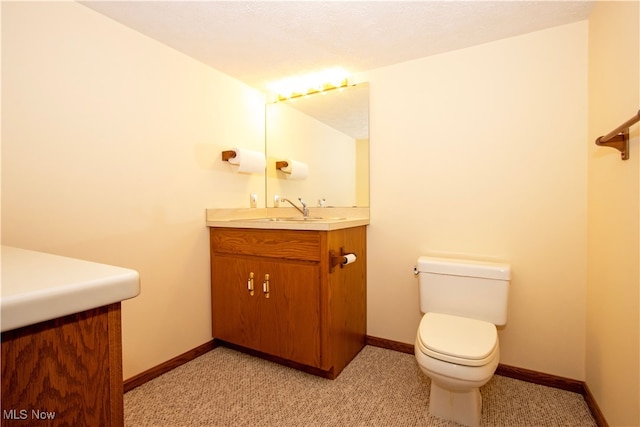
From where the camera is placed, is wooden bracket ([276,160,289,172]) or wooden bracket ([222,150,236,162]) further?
wooden bracket ([276,160,289,172])

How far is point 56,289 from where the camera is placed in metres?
0.48

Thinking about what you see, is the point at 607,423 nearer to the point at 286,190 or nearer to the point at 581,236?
the point at 581,236

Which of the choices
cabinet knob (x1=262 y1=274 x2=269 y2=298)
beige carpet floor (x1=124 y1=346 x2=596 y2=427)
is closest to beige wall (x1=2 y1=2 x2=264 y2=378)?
beige carpet floor (x1=124 y1=346 x2=596 y2=427)

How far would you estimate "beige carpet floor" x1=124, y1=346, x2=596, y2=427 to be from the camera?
4.76 ft

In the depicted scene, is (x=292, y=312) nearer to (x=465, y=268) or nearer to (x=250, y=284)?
(x=250, y=284)

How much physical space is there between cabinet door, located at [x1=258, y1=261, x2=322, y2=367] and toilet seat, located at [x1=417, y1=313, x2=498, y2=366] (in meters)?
0.61

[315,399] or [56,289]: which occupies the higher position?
[56,289]

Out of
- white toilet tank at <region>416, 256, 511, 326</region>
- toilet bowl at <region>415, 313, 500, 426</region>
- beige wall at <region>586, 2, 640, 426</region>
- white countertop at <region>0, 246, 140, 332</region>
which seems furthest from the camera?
white toilet tank at <region>416, 256, 511, 326</region>

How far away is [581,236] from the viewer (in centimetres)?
165

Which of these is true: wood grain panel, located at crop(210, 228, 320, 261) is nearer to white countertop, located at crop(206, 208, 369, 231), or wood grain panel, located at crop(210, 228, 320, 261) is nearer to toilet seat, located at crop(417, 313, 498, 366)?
white countertop, located at crop(206, 208, 369, 231)

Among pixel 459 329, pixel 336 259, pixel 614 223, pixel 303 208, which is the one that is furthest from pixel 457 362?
pixel 303 208

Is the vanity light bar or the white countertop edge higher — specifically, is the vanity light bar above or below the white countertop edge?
above

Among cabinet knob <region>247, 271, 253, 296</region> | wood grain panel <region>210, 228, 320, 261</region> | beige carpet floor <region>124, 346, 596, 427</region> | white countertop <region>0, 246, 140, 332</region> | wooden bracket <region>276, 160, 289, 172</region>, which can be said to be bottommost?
beige carpet floor <region>124, 346, 596, 427</region>

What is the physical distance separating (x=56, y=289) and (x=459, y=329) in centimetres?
157
